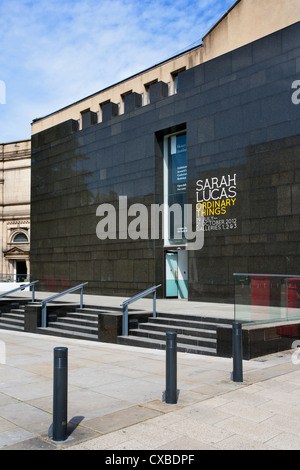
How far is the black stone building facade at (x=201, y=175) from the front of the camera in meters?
16.5

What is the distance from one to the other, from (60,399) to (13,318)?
13285 millimetres

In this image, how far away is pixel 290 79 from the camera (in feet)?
53.5

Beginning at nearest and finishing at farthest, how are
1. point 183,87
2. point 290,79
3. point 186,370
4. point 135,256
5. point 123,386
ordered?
point 123,386 → point 186,370 → point 290,79 → point 183,87 → point 135,256

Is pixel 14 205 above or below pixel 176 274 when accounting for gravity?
above

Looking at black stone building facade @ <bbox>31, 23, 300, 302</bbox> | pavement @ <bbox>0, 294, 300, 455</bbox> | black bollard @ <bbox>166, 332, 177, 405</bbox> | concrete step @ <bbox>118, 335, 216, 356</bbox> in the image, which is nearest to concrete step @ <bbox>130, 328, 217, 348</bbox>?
concrete step @ <bbox>118, 335, 216, 356</bbox>

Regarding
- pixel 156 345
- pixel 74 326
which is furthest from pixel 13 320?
pixel 156 345

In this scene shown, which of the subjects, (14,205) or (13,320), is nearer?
(13,320)

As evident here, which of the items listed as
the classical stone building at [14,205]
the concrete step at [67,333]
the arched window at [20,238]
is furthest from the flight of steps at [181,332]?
the arched window at [20,238]

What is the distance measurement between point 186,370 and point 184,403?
236 cm

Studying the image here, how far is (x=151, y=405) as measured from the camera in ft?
20.5

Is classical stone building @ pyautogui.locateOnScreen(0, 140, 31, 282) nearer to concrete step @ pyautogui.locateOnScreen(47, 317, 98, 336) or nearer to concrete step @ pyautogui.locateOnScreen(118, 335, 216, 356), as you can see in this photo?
concrete step @ pyautogui.locateOnScreen(47, 317, 98, 336)

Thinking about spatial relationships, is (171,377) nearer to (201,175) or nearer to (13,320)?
(13,320)

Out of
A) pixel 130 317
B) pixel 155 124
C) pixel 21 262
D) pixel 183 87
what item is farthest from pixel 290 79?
pixel 21 262
